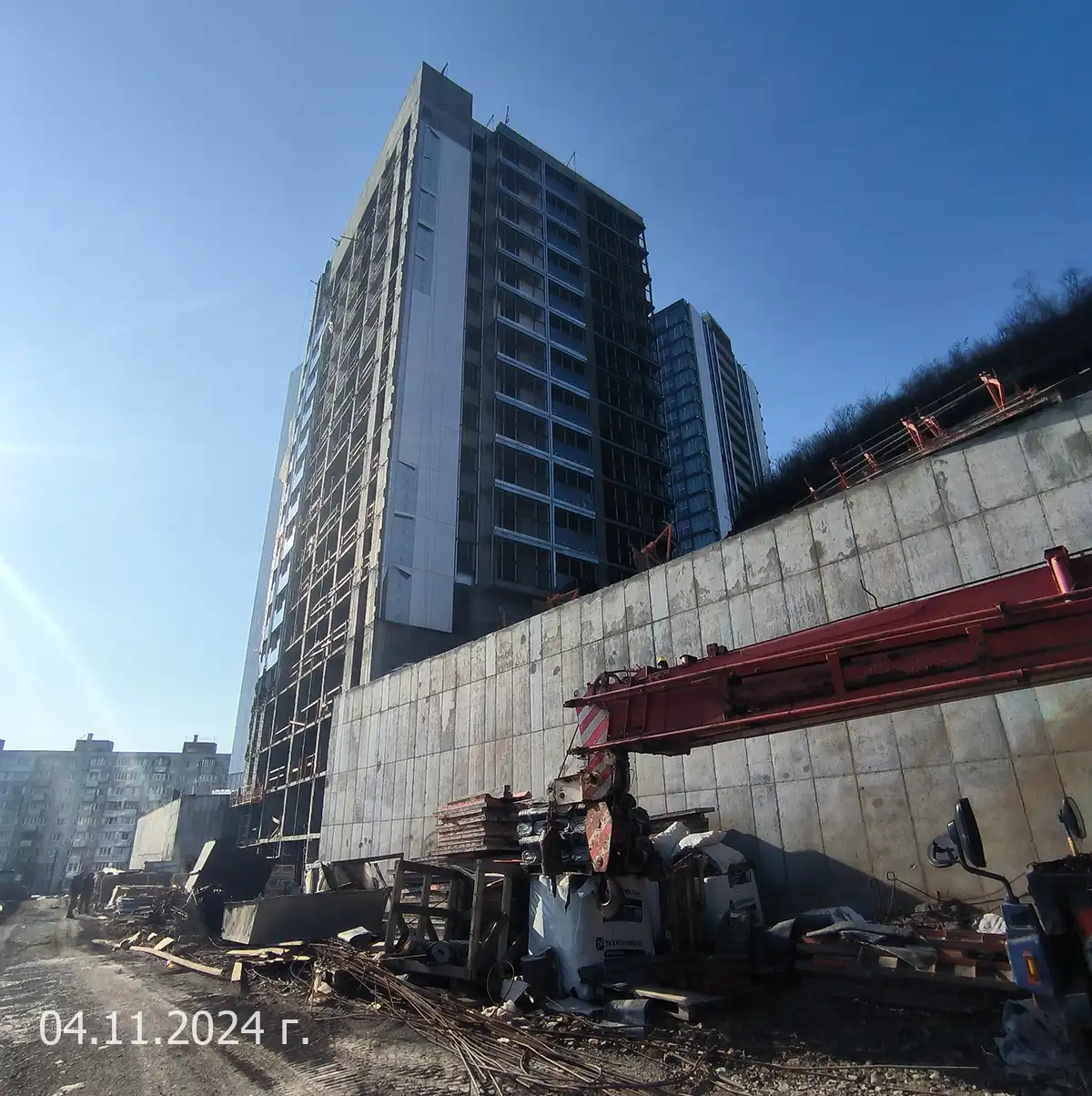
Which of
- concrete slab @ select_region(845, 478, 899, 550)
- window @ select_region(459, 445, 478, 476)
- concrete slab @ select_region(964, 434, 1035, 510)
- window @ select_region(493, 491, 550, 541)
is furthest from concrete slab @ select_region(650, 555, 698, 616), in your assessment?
window @ select_region(459, 445, 478, 476)

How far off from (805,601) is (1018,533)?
328 centimetres

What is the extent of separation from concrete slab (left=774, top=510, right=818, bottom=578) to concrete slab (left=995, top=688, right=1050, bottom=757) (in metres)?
3.54

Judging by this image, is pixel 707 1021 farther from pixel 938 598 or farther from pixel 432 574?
pixel 432 574

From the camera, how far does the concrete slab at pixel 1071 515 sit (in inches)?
361

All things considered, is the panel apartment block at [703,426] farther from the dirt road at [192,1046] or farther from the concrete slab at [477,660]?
the dirt road at [192,1046]

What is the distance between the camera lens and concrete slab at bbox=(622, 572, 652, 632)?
14.7m

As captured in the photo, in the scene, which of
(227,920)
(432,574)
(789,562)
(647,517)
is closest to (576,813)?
(789,562)

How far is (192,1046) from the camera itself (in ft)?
23.9

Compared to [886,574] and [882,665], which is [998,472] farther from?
[882,665]

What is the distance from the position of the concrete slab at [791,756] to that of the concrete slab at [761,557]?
Answer: 9.00 ft

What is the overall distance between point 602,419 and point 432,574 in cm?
1836

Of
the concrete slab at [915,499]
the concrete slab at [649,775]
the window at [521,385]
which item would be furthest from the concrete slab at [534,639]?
the window at [521,385]

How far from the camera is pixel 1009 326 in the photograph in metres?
36.9

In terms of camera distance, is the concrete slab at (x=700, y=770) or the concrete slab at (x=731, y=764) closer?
the concrete slab at (x=731, y=764)
